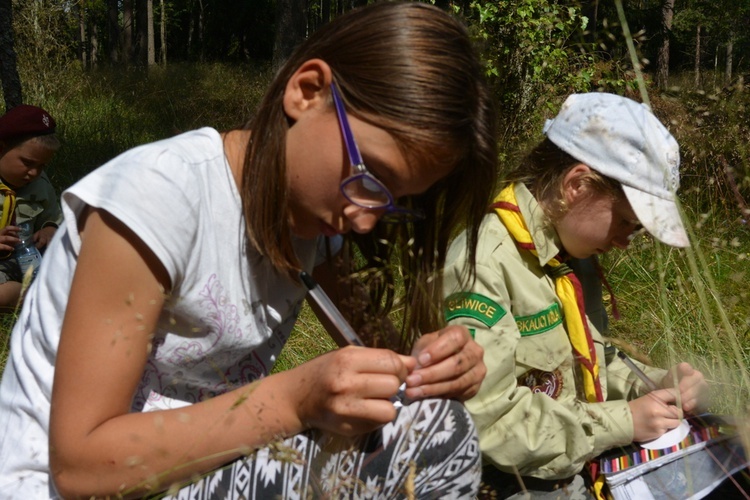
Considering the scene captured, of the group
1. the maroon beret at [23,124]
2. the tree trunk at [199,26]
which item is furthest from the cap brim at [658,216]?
the tree trunk at [199,26]

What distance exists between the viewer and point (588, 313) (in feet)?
7.82

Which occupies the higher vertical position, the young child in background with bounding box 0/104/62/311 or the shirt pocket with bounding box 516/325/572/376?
the shirt pocket with bounding box 516/325/572/376

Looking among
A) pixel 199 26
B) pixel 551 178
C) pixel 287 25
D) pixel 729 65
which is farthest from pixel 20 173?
pixel 199 26

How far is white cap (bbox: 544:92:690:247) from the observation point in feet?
6.51

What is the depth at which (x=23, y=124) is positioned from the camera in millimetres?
3770

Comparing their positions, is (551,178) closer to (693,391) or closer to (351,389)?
(693,391)

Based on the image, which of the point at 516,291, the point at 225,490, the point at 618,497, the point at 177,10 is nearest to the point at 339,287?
the point at 516,291

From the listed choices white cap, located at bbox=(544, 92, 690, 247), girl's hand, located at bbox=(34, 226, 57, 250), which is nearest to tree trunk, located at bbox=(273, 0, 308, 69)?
girl's hand, located at bbox=(34, 226, 57, 250)

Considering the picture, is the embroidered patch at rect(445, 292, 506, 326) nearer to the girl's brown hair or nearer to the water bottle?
the girl's brown hair

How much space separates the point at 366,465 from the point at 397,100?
1.97 feet

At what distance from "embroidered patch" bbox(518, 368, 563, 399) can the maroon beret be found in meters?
2.75

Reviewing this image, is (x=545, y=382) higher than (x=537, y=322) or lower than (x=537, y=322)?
lower

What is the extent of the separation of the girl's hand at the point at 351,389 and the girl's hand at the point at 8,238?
9.00ft

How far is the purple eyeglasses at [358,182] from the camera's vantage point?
52.1 inches
